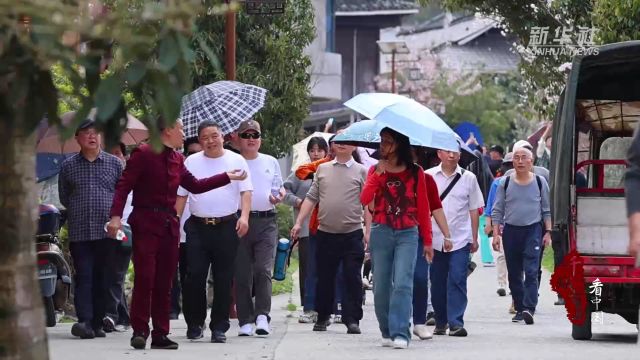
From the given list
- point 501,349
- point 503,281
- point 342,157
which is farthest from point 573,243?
point 503,281

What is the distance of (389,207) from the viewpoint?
41.1 feet

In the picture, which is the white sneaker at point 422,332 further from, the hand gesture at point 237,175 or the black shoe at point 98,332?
the black shoe at point 98,332

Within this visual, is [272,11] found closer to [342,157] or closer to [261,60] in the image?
[342,157]

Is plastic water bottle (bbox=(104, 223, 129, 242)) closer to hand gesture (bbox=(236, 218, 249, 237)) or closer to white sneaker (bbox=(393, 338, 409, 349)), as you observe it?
hand gesture (bbox=(236, 218, 249, 237))

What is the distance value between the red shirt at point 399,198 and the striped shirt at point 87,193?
2.25 metres

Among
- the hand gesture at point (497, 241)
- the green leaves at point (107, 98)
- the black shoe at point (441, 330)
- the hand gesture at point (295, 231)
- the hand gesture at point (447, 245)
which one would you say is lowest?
the black shoe at point (441, 330)

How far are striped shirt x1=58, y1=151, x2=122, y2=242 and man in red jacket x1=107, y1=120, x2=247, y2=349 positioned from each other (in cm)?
113

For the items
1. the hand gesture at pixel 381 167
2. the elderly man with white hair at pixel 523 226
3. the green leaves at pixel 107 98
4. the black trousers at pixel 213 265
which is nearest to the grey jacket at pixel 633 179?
the green leaves at pixel 107 98

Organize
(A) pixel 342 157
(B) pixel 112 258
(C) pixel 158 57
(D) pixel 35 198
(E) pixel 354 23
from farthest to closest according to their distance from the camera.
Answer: (E) pixel 354 23 < (A) pixel 342 157 < (B) pixel 112 258 < (D) pixel 35 198 < (C) pixel 158 57

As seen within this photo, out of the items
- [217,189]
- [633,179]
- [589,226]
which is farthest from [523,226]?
[633,179]

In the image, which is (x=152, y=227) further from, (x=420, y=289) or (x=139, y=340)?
(x=420, y=289)

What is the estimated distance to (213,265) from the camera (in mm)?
12812

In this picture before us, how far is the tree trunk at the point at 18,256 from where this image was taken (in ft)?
21.0

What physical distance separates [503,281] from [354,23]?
4364 centimetres
